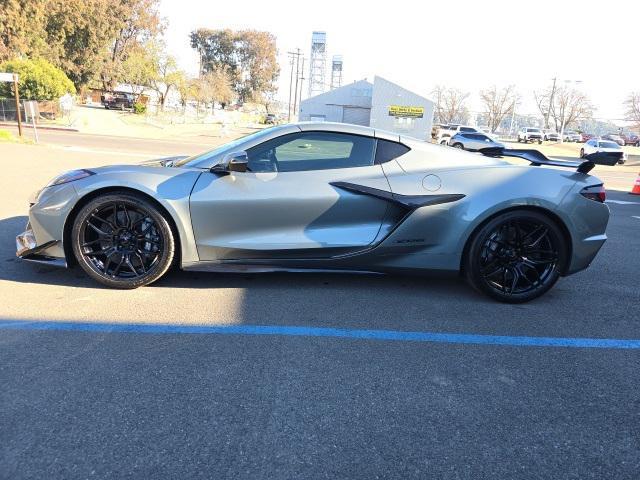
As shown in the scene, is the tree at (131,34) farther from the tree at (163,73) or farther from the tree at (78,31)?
the tree at (163,73)

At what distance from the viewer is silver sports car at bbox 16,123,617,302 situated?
403 centimetres

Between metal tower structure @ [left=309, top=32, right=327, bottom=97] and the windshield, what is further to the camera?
metal tower structure @ [left=309, top=32, right=327, bottom=97]

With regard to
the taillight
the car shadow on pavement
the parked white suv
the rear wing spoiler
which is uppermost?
the rear wing spoiler

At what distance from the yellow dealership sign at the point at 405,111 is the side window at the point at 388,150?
45158 millimetres

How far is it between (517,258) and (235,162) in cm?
243

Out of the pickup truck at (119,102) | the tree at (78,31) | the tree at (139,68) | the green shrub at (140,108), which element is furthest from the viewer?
the tree at (139,68)

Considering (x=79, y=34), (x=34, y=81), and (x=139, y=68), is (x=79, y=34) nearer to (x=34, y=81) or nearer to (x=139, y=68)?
(x=139, y=68)

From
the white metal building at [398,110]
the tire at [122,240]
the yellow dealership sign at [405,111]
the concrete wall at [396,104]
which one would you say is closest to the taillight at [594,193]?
the tire at [122,240]

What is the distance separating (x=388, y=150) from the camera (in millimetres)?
4273

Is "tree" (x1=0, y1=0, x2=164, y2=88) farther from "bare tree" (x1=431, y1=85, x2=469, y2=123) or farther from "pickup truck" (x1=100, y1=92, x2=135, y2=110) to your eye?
"bare tree" (x1=431, y1=85, x2=469, y2=123)

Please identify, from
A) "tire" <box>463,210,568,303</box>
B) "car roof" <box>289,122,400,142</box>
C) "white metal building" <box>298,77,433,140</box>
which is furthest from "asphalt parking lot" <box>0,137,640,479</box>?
"white metal building" <box>298,77,433,140</box>

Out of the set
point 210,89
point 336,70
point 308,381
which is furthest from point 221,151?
point 336,70

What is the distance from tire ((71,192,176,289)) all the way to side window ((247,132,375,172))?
3.00ft

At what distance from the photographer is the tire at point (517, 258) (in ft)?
13.8
